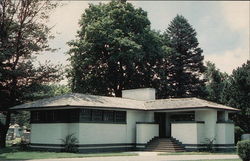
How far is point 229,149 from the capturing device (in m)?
35.3

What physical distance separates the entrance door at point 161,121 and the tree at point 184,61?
932 inches

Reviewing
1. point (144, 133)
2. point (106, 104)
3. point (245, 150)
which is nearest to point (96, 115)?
point (106, 104)

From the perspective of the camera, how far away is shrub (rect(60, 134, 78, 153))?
30.7 m

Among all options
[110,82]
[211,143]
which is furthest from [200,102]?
[110,82]

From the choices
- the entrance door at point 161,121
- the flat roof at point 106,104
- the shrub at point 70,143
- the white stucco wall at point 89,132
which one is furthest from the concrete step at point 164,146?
the shrub at point 70,143

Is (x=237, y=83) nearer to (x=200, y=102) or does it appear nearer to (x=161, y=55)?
(x=161, y=55)

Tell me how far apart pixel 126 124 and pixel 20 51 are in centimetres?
1419

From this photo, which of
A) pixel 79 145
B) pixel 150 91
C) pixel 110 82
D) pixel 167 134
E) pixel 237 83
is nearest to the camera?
pixel 79 145

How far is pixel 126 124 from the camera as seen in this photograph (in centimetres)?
3547

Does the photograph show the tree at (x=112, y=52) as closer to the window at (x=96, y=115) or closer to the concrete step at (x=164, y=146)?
the concrete step at (x=164, y=146)

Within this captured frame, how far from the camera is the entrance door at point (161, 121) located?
38.3m

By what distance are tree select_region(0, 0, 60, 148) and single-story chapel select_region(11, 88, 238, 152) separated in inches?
167

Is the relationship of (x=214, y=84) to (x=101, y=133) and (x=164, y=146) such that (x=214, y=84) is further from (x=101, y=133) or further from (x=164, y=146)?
(x=101, y=133)

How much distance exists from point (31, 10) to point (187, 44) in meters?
32.8
